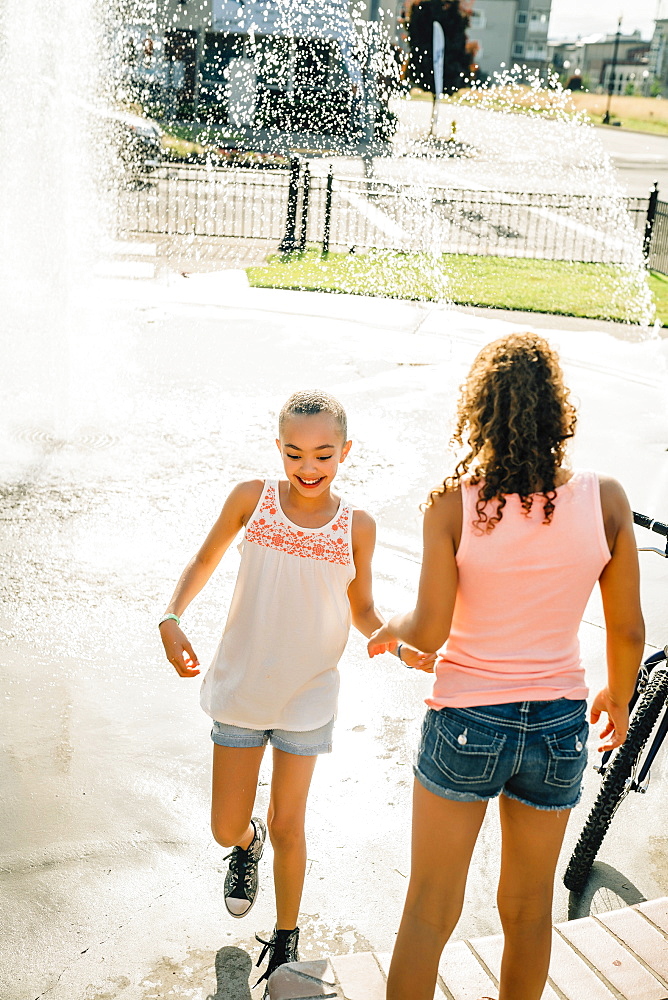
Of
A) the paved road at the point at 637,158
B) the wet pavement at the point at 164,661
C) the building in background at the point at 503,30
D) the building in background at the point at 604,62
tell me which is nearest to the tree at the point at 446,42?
the paved road at the point at 637,158

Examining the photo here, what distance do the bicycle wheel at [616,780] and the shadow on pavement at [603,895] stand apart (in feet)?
0.15

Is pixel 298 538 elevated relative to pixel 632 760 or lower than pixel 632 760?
elevated

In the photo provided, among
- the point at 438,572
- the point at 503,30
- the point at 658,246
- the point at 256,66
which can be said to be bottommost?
the point at 658,246

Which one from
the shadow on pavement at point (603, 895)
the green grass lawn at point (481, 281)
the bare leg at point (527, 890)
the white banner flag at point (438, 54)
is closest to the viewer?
the bare leg at point (527, 890)

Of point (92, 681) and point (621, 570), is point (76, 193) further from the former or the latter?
point (621, 570)

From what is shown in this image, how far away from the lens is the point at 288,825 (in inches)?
115

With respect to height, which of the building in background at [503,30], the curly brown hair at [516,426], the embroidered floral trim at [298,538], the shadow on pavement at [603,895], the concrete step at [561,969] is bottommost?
the shadow on pavement at [603,895]

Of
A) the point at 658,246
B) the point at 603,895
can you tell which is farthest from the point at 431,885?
the point at 658,246

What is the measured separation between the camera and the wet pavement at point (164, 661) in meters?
3.22

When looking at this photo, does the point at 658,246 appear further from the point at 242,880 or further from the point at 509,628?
the point at 509,628

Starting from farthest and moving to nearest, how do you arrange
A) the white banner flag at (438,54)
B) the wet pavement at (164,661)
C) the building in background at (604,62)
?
the building in background at (604,62)
the white banner flag at (438,54)
the wet pavement at (164,661)

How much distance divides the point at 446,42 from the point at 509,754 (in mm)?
42180

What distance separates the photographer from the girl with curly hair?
92.7 inches

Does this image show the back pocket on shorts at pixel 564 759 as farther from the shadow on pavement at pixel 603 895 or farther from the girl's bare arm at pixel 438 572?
the shadow on pavement at pixel 603 895
